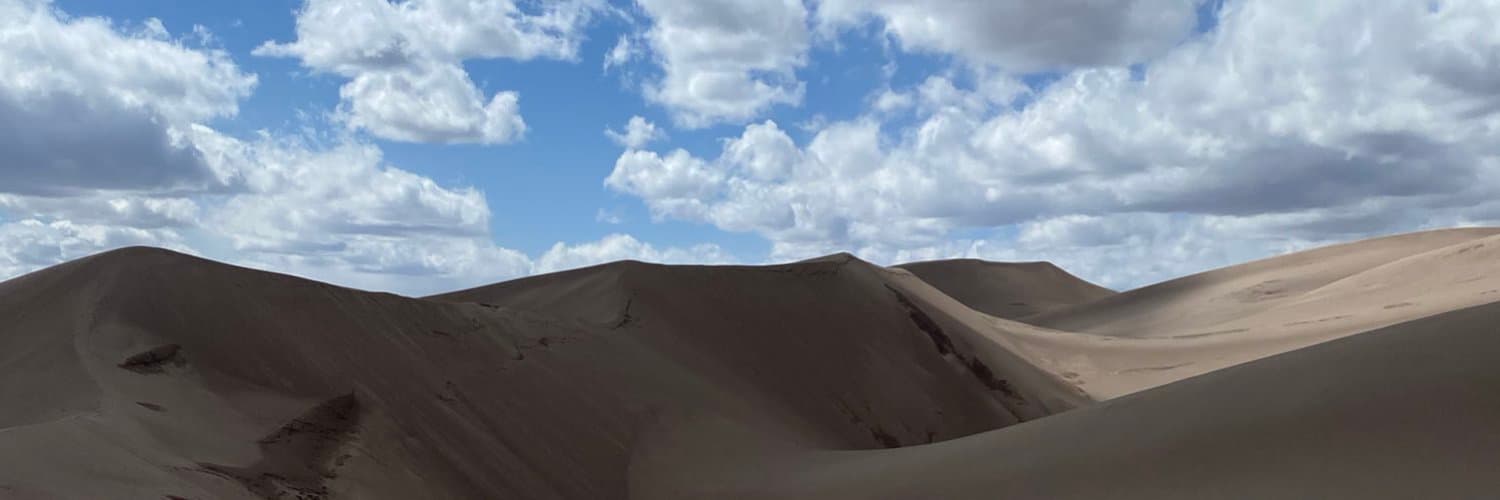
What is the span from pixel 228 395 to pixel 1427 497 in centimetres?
792

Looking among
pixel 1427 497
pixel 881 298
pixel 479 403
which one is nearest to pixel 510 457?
pixel 479 403

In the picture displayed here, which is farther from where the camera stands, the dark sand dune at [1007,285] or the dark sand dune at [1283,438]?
the dark sand dune at [1007,285]

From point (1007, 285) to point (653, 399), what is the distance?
138 ft

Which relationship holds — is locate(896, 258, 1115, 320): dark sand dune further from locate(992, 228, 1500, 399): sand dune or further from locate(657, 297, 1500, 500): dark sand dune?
locate(657, 297, 1500, 500): dark sand dune

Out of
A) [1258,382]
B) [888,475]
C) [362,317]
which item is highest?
[362,317]

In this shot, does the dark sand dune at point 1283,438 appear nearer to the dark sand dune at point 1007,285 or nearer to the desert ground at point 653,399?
the desert ground at point 653,399

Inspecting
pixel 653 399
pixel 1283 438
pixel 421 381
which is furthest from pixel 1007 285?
pixel 1283 438

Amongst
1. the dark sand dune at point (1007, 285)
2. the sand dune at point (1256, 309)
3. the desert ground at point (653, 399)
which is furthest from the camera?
the dark sand dune at point (1007, 285)

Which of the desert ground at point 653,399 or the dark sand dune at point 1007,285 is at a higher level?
the dark sand dune at point 1007,285

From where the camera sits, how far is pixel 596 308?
15359 millimetres

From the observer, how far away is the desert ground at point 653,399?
19.7 ft

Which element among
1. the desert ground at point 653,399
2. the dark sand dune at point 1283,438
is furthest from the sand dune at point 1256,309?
the dark sand dune at point 1283,438

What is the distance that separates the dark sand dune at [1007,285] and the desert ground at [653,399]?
3001cm

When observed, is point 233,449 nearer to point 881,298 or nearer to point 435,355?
point 435,355
